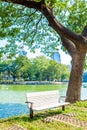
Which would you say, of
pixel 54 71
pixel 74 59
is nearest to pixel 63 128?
pixel 74 59

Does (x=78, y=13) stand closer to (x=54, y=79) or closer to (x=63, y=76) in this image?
(x=54, y=79)

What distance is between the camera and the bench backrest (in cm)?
866

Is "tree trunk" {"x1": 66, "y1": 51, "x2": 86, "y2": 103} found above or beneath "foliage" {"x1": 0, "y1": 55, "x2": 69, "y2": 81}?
beneath

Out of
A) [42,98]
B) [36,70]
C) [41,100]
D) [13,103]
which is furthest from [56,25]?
[36,70]

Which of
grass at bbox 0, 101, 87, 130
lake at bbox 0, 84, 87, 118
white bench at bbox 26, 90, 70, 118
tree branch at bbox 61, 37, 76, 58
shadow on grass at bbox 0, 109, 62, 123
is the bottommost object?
lake at bbox 0, 84, 87, 118

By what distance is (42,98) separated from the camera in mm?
9242

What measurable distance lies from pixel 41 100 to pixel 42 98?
116 millimetres

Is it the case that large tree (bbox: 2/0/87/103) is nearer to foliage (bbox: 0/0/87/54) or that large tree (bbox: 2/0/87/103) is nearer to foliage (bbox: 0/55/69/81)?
foliage (bbox: 0/0/87/54)

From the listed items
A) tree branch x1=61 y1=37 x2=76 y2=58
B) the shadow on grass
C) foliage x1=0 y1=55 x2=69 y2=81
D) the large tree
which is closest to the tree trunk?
the large tree

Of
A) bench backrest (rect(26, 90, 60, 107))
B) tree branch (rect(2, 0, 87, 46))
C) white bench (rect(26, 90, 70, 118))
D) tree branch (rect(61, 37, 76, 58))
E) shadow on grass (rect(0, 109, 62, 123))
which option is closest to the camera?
shadow on grass (rect(0, 109, 62, 123))

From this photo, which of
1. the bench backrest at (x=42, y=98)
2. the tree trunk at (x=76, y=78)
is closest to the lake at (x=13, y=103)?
the tree trunk at (x=76, y=78)

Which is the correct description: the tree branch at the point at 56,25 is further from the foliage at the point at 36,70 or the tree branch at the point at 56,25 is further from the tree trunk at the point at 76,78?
the foliage at the point at 36,70

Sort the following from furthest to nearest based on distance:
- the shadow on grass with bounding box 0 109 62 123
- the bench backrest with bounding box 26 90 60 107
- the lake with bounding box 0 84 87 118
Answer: the lake with bounding box 0 84 87 118, the bench backrest with bounding box 26 90 60 107, the shadow on grass with bounding box 0 109 62 123

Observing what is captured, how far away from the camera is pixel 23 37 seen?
17.6 meters
